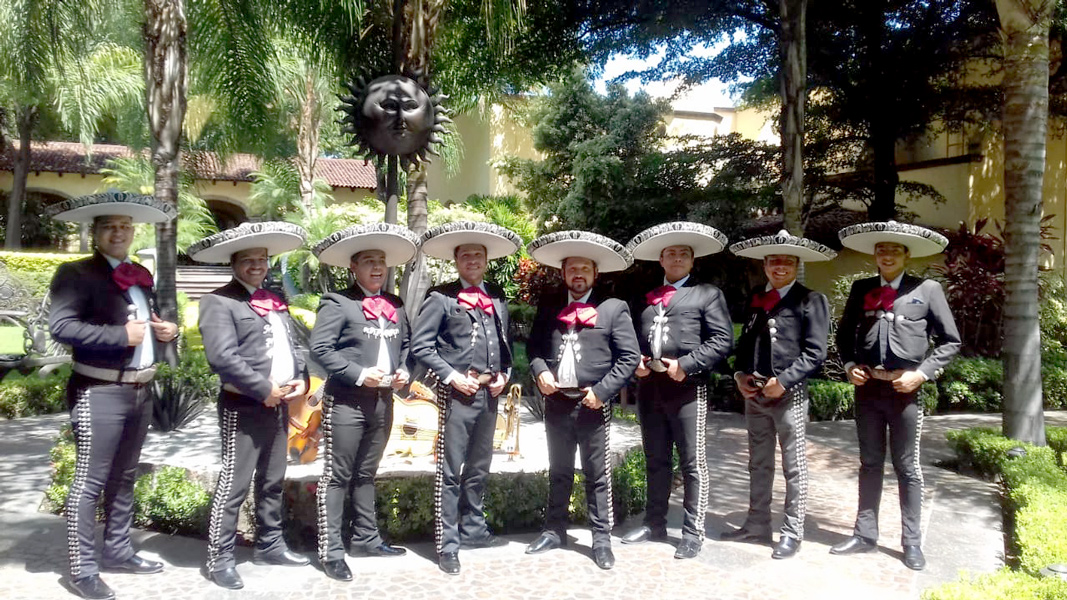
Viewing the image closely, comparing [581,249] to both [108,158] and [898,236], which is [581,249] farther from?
[108,158]

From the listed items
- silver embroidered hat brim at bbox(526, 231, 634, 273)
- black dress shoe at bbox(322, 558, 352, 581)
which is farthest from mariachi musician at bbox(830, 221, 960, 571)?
black dress shoe at bbox(322, 558, 352, 581)

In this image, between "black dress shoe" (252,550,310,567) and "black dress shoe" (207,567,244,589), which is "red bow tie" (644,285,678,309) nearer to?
"black dress shoe" (252,550,310,567)

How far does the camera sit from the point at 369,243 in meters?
4.76

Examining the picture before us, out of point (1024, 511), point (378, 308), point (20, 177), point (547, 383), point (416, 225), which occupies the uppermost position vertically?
point (20, 177)

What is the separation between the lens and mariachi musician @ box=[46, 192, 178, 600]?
4211mm

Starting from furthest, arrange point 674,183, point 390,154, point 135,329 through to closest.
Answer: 1. point 674,183
2. point 390,154
3. point 135,329

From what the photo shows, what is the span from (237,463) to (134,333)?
91 cm

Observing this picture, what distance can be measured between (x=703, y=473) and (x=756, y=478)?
477mm

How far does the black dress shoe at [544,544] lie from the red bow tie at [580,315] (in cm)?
139

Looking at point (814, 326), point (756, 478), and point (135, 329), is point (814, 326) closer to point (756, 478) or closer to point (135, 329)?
point (756, 478)

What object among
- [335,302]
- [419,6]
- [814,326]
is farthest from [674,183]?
[335,302]

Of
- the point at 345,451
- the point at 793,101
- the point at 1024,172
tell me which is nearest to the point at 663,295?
the point at 345,451

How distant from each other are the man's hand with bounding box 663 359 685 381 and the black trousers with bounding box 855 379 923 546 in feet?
4.03

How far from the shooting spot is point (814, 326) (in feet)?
16.4
